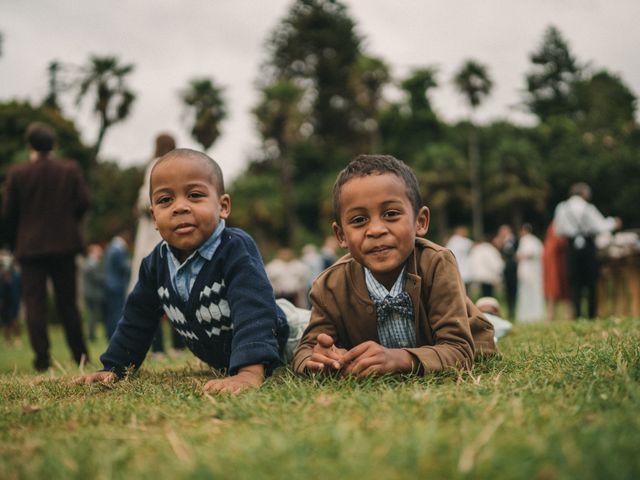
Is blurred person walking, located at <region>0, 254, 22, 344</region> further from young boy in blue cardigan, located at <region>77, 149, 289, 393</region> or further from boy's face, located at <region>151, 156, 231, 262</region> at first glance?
boy's face, located at <region>151, 156, 231, 262</region>

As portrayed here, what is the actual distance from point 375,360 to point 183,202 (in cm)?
129

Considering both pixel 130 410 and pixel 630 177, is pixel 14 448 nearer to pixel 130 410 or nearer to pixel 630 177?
pixel 130 410

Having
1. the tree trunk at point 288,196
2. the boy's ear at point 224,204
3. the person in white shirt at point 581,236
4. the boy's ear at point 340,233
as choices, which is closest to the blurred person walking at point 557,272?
the person in white shirt at point 581,236

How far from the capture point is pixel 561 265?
11.3 m

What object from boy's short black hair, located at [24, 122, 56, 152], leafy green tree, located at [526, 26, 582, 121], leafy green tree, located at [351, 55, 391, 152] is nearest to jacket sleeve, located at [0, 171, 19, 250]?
boy's short black hair, located at [24, 122, 56, 152]

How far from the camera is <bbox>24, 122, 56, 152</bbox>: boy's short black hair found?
606cm

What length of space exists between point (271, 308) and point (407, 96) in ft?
173

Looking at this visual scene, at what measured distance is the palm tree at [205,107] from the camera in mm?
43531

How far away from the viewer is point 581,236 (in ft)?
31.1

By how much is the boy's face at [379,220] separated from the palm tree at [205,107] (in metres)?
41.8

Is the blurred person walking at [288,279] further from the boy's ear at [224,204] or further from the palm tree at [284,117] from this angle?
the palm tree at [284,117]

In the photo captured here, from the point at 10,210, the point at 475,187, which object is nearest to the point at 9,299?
the point at 10,210

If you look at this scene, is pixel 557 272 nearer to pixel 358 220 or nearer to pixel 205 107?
pixel 358 220

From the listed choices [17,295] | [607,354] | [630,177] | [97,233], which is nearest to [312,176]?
[97,233]
